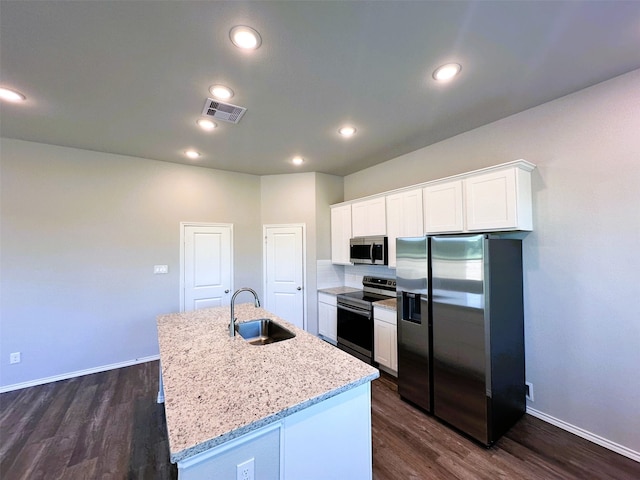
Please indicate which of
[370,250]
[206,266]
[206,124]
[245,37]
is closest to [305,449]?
[245,37]

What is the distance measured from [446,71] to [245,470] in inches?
105

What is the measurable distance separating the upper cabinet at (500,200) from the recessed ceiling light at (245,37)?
2.20 m

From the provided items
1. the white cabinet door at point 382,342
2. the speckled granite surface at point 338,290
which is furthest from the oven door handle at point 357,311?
the speckled granite surface at point 338,290

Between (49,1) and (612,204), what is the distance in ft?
12.8

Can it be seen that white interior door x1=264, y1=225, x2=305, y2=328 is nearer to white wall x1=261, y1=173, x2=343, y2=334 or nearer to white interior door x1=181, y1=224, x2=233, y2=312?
white wall x1=261, y1=173, x2=343, y2=334

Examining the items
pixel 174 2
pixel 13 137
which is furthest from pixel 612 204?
pixel 13 137

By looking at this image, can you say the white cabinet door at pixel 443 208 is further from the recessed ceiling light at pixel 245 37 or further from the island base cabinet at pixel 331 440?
the recessed ceiling light at pixel 245 37

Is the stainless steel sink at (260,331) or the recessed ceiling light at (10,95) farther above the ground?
the recessed ceiling light at (10,95)

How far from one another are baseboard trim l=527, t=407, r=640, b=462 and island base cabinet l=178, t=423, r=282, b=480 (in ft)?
8.57

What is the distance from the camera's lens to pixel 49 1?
1.40 meters

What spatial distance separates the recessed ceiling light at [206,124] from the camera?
2705mm

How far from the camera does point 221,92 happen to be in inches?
87.3

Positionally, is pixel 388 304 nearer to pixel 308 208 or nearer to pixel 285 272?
pixel 285 272

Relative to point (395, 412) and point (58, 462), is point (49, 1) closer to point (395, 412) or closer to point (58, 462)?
point (58, 462)
